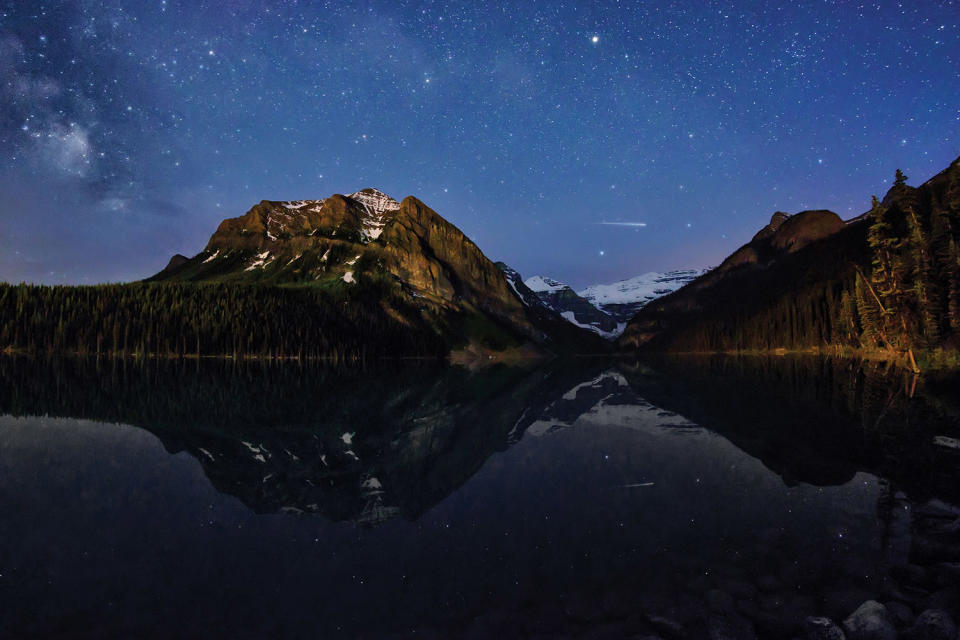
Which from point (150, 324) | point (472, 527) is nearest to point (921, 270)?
point (472, 527)

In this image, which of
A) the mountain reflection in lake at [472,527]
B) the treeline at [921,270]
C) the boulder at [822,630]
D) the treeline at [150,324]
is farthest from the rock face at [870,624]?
the treeline at [150,324]

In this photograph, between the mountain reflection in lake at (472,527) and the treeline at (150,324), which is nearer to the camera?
the mountain reflection in lake at (472,527)

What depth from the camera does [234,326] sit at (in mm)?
161375

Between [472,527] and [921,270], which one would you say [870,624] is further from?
[921,270]

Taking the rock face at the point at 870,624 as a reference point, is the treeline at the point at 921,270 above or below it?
above

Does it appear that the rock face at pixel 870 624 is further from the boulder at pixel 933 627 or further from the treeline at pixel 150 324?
the treeline at pixel 150 324

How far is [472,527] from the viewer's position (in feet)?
43.4

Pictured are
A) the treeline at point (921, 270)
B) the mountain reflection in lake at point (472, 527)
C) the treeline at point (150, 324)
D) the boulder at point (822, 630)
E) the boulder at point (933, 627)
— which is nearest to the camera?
the boulder at point (933, 627)

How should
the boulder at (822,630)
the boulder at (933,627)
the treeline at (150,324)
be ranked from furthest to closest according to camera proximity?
the treeline at (150,324)
the boulder at (822,630)
the boulder at (933,627)

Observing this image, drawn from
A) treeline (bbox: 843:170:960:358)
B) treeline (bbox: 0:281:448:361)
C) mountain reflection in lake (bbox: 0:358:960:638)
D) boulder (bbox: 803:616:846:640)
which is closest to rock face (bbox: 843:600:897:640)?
boulder (bbox: 803:616:846:640)

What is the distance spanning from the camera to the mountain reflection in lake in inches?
343

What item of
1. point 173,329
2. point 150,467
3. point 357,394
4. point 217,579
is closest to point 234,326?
point 173,329

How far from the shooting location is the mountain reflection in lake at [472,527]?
28.6 ft

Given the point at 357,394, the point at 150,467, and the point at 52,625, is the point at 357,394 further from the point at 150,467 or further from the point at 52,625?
the point at 52,625
